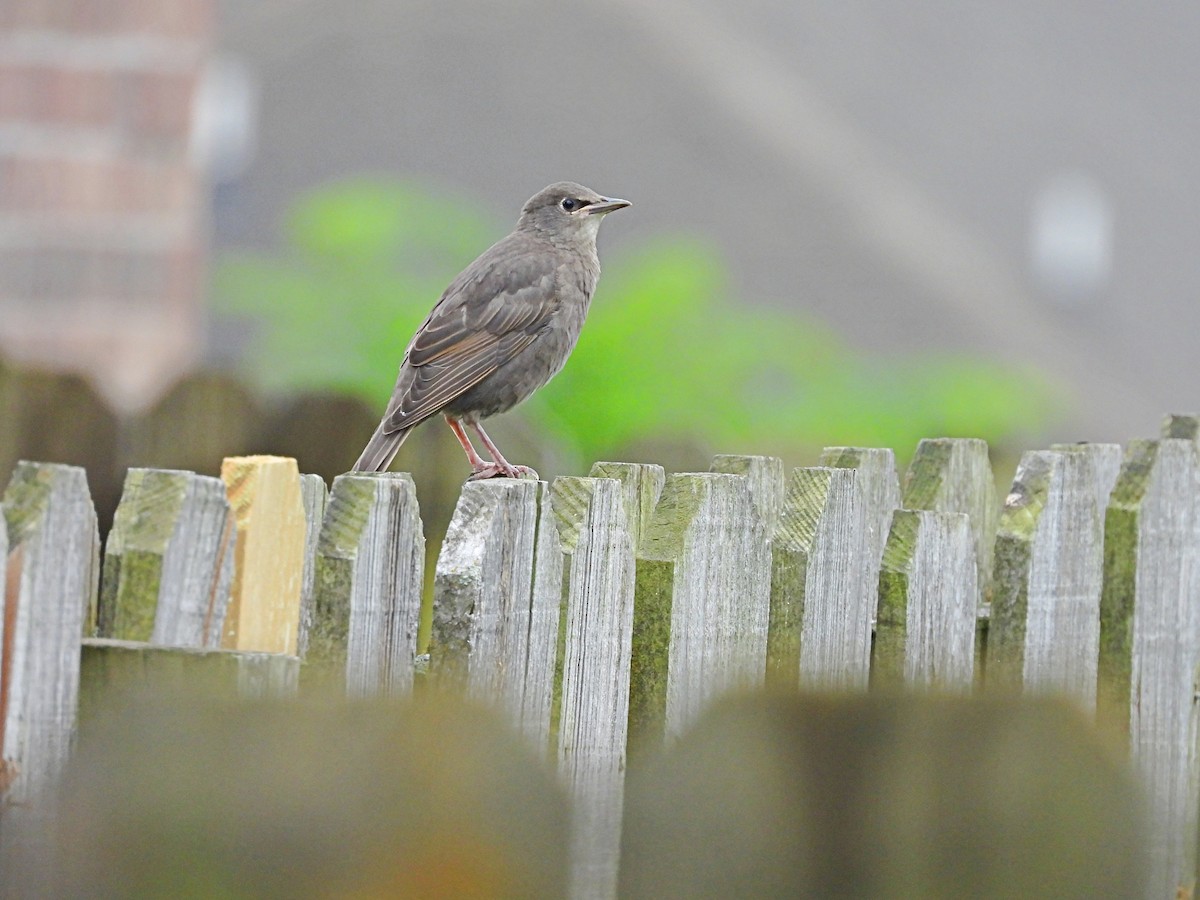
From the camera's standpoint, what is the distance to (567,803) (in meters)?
Answer: 2.37

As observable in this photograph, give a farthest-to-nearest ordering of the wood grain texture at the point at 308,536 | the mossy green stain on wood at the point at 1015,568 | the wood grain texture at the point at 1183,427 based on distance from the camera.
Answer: the wood grain texture at the point at 1183,427 → the mossy green stain on wood at the point at 1015,568 → the wood grain texture at the point at 308,536

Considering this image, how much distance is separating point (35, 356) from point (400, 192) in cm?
228

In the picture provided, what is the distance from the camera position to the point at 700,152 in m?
25.5

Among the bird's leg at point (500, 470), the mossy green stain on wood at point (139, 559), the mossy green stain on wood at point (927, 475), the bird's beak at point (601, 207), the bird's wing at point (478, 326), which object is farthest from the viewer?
the bird's beak at point (601, 207)

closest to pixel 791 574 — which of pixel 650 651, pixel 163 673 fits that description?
pixel 650 651

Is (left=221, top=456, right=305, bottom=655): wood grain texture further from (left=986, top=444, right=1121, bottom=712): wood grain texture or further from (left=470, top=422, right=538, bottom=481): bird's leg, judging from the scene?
(left=470, top=422, right=538, bottom=481): bird's leg

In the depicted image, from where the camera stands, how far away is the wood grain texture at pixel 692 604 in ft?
10.3

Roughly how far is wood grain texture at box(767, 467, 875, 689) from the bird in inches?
81.1

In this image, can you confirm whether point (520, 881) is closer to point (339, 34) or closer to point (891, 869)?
→ point (891, 869)

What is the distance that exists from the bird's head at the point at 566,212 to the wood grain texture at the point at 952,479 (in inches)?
99.5

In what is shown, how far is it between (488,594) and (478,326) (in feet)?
A: 9.82

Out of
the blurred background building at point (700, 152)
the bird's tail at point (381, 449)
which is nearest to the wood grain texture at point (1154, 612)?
the bird's tail at point (381, 449)

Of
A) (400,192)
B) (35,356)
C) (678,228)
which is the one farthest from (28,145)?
(678,228)

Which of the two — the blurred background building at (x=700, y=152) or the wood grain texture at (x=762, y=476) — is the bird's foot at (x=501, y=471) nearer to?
the wood grain texture at (x=762, y=476)
